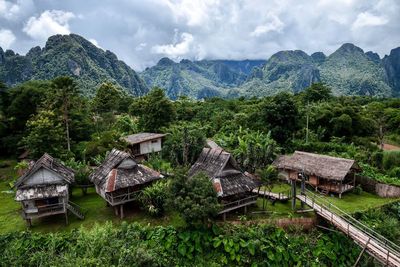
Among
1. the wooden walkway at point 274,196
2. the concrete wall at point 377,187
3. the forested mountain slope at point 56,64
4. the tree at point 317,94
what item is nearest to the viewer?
the wooden walkway at point 274,196

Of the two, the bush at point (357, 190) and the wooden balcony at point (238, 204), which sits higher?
the wooden balcony at point (238, 204)

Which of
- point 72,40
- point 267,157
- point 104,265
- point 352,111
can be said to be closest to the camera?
point 104,265

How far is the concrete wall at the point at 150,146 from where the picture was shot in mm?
38125

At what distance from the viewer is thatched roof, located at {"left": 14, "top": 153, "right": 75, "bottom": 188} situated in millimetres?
22812

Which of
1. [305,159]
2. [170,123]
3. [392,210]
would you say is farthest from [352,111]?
[170,123]

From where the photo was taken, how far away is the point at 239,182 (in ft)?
78.6

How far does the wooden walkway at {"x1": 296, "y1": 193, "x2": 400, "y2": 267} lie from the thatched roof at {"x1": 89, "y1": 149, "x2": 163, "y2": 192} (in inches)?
498

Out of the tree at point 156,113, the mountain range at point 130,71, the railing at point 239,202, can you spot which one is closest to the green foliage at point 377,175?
the railing at point 239,202

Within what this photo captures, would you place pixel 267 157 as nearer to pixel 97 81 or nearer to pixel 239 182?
pixel 239 182

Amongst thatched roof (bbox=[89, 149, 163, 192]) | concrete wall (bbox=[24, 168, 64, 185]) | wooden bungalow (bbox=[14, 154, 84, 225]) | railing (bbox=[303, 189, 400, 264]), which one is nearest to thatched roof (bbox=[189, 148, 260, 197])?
thatched roof (bbox=[89, 149, 163, 192])

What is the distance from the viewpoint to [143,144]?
38.1 metres

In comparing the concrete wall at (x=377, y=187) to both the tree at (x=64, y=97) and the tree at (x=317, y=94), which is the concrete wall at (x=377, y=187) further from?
the tree at (x=317, y=94)

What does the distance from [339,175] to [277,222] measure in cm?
901

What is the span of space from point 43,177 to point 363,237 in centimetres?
2316
